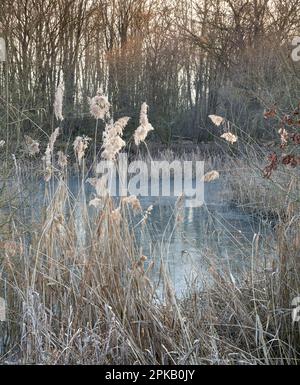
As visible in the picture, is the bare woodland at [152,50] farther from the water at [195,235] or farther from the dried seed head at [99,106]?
the dried seed head at [99,106]

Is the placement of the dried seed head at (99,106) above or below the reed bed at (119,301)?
above

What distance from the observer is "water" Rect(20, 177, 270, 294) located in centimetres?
287

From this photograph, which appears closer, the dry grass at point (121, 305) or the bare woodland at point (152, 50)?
the dry grass at point (121, 305)

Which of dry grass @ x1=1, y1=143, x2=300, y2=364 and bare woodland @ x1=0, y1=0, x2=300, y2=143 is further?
bare woodland @ x1=0, y1=0, x2=300, y2=143

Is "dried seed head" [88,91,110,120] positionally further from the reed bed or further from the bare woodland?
the bare woodland

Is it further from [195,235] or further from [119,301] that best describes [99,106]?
[195,235]

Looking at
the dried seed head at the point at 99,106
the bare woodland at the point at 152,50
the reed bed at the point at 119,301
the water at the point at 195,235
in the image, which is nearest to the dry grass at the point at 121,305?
the reed bed at the point at 119,301

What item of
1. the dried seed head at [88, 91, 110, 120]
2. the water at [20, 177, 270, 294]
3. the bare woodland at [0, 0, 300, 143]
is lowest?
the water at [20, 177, 270, 294]

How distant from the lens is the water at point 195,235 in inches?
113

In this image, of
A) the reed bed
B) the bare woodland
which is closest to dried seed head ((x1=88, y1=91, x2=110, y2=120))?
the reed bed

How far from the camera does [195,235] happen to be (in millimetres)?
4750

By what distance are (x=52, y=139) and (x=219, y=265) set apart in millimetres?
991

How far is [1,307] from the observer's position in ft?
8.25
